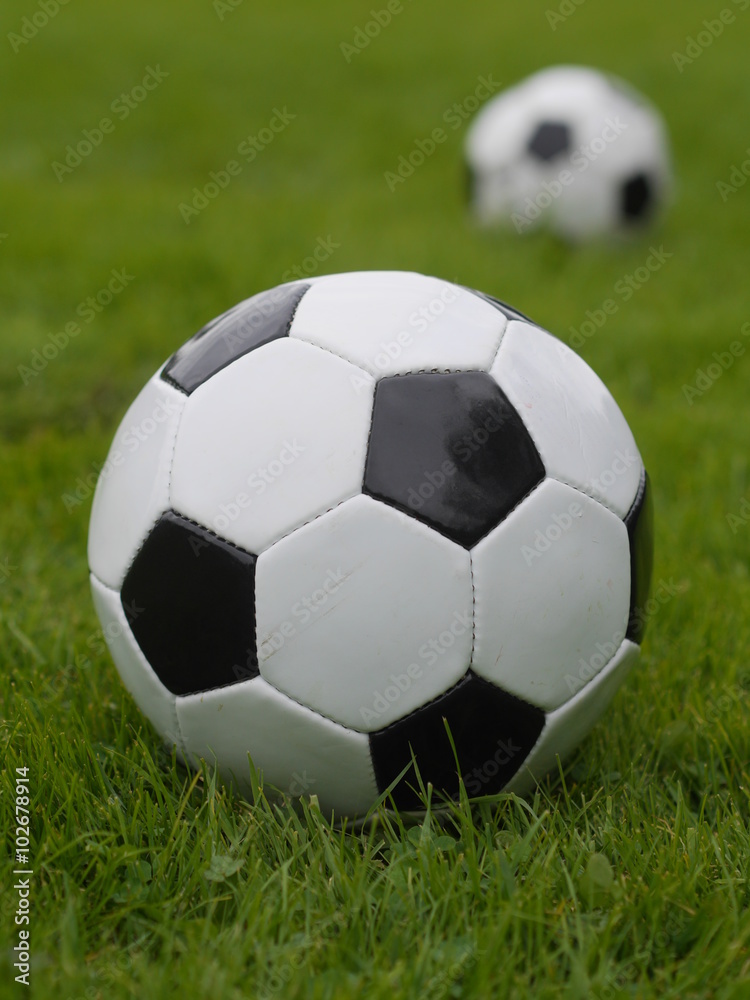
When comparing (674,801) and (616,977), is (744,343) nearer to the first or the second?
(674,801)

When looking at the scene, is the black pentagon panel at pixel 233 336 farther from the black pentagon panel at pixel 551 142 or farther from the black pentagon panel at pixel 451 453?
the black pentagon panel at pixel 551 142

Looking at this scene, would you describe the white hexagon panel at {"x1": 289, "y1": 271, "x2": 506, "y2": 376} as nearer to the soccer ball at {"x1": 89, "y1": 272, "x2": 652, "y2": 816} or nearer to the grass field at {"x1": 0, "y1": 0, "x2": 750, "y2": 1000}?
the soccer ball at {"x1": 89, "y1": 272, "x2": 652, "y2": 816}

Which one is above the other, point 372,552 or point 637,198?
point 637,198

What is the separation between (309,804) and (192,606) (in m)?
0.46

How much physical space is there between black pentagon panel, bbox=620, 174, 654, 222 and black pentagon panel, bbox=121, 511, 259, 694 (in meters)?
4.89

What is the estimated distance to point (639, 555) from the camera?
213cm

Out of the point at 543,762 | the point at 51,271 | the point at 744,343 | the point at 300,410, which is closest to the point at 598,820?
the point at 543,762

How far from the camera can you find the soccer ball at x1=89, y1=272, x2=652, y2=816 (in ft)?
5.95

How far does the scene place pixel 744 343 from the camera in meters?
4.90

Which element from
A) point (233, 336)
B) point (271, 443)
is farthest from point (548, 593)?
point (233, 336)

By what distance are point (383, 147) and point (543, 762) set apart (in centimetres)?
705

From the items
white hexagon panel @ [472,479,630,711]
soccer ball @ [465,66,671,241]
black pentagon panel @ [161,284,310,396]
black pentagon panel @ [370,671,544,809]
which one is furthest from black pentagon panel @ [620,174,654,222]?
black pentagon panel @ [370,671,544,809]

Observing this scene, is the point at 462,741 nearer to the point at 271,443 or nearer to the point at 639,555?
the point at 639,555

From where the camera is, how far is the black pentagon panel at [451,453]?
71.6 inches
